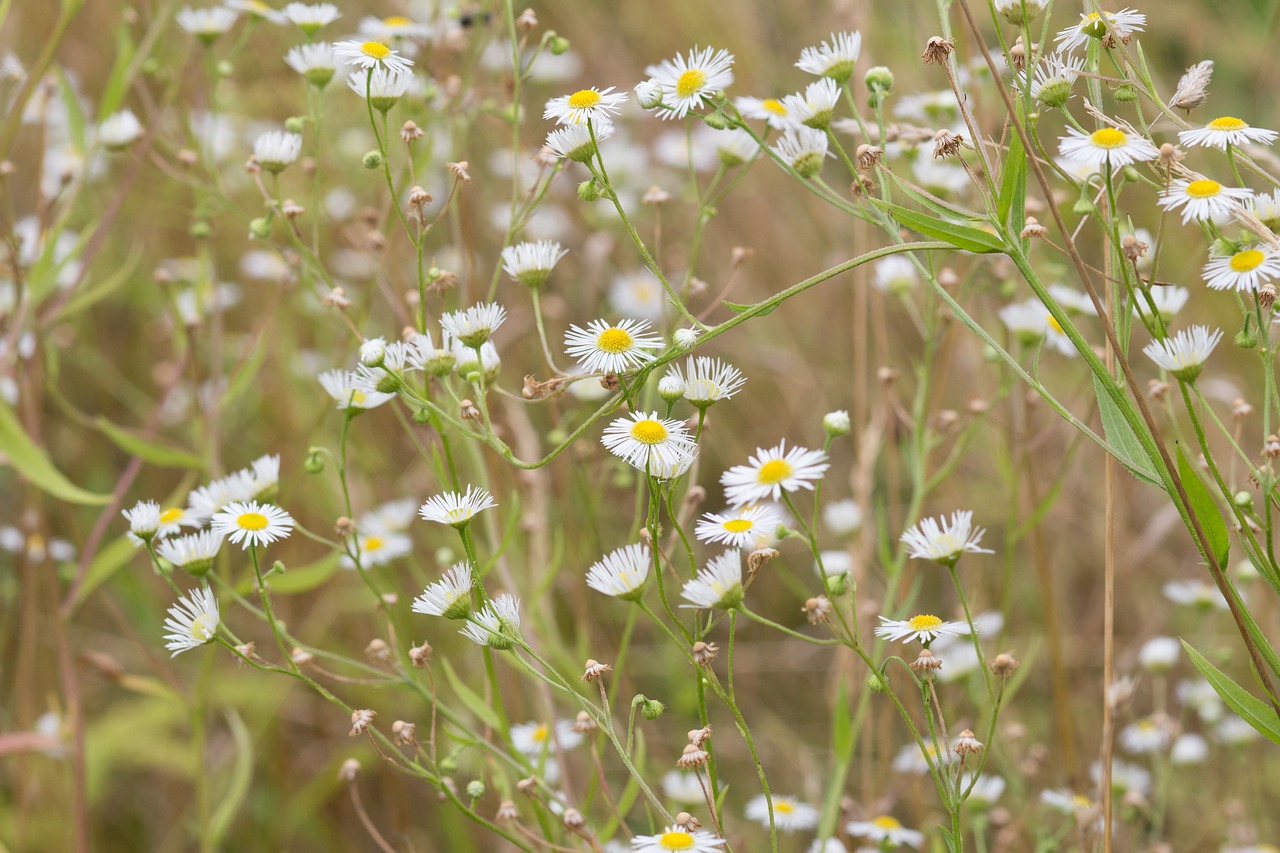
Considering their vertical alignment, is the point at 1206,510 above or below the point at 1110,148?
below

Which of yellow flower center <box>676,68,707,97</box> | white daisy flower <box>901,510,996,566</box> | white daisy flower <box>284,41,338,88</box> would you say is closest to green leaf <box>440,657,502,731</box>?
white daisy flower <box>901,510,996,566</box>

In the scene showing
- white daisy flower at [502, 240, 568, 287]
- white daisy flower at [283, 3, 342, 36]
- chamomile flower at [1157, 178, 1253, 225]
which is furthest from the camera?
white daisy flower at [283, 3, 342, 36]

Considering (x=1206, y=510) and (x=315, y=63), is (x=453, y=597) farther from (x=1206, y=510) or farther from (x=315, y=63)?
(x=315, y=63)

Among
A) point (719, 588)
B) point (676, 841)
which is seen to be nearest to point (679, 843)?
point (676, 841)

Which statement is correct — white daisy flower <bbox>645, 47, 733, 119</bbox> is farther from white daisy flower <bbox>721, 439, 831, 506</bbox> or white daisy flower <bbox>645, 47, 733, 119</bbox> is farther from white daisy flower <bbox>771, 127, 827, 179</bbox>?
white daisy flower <bbox>721, 439, 831, 506</bbox>

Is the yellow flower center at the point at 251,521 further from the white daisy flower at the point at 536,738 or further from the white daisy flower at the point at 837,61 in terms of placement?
the white daisy flower at the point at 837,61

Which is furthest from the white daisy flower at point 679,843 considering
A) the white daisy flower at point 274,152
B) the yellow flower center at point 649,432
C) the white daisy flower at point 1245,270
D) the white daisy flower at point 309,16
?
the white daisy flower at point 309,16
